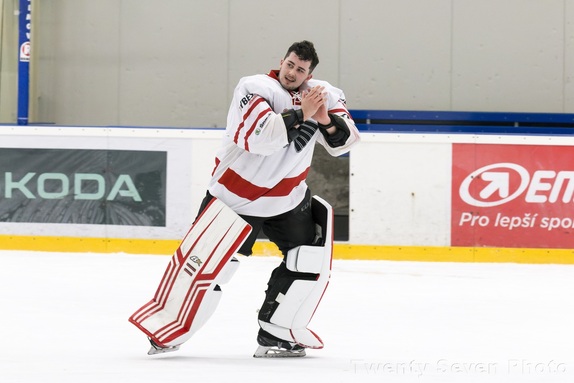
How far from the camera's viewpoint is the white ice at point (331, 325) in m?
3.25

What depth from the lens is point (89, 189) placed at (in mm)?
7270

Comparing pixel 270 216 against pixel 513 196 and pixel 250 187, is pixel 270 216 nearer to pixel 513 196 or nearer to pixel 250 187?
pixel 250 187

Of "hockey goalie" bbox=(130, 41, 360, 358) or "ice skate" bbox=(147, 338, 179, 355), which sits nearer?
"hockey goalie" bbox=(130, 41, 360, 358)

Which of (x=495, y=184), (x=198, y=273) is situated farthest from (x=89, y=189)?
(x=198, y=273)

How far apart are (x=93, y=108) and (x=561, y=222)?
531cm

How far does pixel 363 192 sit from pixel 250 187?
3.71 m

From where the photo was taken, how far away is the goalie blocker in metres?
3.56

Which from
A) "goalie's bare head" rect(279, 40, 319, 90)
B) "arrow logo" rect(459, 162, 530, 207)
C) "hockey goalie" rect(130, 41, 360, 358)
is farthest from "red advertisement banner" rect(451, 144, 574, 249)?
"goalie's bare head" rect(279, 40, 319, 90)

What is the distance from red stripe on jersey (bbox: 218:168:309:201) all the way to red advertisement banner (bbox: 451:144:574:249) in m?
3.75

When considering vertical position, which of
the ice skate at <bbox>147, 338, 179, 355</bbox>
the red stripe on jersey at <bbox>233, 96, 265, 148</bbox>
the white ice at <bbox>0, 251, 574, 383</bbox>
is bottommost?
the white ice at <bbox>0, 251, 574, 383</bbox>

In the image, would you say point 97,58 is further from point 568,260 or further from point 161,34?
point 568,260

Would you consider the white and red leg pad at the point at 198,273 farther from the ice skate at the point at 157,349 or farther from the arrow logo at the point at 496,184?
the arrow logo at the point at 496,184

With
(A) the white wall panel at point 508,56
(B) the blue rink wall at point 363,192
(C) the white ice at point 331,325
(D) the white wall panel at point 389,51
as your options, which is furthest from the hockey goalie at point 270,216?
(A) the white wall panel at point 508,56

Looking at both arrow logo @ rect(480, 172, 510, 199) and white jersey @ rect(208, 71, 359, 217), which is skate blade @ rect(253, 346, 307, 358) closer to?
white jersey @ rect(208, 71, 359, 217)
